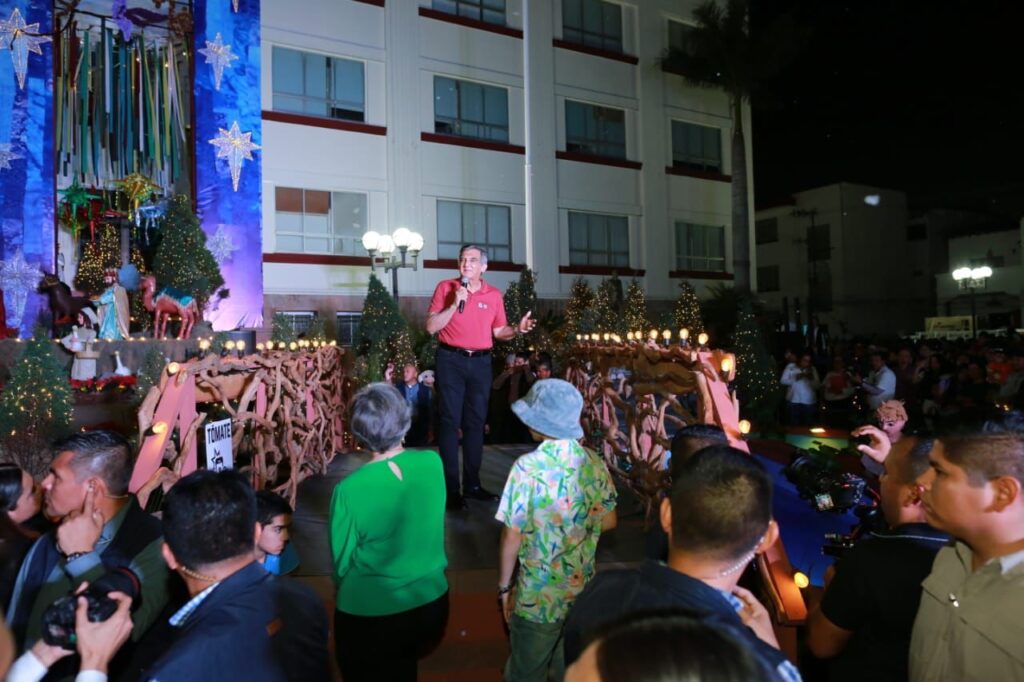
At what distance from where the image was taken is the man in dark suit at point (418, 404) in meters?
8.98

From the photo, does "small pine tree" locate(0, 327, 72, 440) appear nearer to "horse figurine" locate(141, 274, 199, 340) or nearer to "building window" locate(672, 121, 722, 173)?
"horse figurine" locate(141, 274, 199, 340)

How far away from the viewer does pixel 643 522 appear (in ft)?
17.2

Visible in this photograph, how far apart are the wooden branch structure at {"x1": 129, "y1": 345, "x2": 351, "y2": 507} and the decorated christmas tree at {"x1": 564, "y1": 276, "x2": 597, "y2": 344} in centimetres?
555

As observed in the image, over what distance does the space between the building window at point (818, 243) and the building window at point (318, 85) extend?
28323 millimetres

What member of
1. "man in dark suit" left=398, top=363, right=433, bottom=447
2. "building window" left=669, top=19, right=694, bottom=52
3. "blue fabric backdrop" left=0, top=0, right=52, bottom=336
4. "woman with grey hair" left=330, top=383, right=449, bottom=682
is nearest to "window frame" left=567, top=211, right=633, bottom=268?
"building window" left=669, top=19, right=694, bottom=52

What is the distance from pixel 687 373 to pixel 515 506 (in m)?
2.26

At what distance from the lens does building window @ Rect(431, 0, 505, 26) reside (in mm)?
19422

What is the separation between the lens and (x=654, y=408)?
5.43 meters

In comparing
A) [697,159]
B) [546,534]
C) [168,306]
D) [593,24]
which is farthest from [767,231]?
[546,534]

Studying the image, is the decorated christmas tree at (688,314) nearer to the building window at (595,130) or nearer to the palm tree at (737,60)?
the palm tree at (737,60)

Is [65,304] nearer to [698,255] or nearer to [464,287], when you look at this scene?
[464,287]

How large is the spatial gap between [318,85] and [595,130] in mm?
8480

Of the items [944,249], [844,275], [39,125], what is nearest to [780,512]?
[39,125]

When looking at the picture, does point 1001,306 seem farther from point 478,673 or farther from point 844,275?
point 478,673
